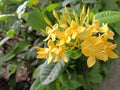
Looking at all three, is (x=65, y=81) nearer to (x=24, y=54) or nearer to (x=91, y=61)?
(x=91, y=61)

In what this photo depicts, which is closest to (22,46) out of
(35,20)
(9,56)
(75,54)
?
(9,56)

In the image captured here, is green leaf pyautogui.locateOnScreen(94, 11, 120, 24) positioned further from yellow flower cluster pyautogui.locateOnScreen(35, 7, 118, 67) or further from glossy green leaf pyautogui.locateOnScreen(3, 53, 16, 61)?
glossy green leaf pyautogui.locateOnScreen(3, 53, 16, 61)

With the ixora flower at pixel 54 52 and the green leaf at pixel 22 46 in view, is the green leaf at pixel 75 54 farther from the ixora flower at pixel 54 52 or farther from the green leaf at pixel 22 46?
the green leaf at pixel 22 46

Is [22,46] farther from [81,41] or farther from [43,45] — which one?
[81,41]

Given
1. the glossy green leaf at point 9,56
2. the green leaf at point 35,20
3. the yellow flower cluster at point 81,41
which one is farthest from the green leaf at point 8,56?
the yellow flower cluster at point 81,41

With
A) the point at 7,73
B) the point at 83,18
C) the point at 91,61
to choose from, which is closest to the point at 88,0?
the point at 83,18
